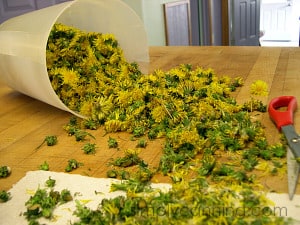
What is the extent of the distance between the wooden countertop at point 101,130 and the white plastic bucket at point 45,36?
48 mm

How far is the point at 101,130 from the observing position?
2.53 ft

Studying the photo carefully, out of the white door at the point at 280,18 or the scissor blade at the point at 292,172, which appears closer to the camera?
the scissor blade at the point at 292,172

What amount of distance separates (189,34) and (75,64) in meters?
1.98

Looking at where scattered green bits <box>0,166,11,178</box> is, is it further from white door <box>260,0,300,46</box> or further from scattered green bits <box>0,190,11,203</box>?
white door <box>260,0,300,46</box>

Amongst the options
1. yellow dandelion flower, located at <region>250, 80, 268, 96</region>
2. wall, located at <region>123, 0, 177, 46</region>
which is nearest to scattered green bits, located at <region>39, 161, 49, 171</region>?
yellow dandelion flower, located at <region>250, 80, 268, 96</region>

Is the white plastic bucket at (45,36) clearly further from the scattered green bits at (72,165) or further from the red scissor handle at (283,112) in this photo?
the red scissor handle at (283,112)

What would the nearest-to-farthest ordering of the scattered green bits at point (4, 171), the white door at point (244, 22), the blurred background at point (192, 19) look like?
the scattered green bits at point (4, 171) → the blurred background at point (192, 19) → the white door at point (244, 22)

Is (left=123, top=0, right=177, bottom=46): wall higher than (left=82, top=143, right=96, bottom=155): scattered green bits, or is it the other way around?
(left=123, top=0, right=177, bottom=46): wall

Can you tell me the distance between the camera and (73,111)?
82 centimetres

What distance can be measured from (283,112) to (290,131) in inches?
2.9

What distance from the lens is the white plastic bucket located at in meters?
0.82

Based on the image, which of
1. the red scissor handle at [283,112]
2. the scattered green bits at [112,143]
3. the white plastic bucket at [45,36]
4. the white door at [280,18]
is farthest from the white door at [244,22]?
the scattered green bits at [112,143]

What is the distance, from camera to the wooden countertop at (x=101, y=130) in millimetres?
661

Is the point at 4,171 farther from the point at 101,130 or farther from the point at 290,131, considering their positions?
the point at 290,131
